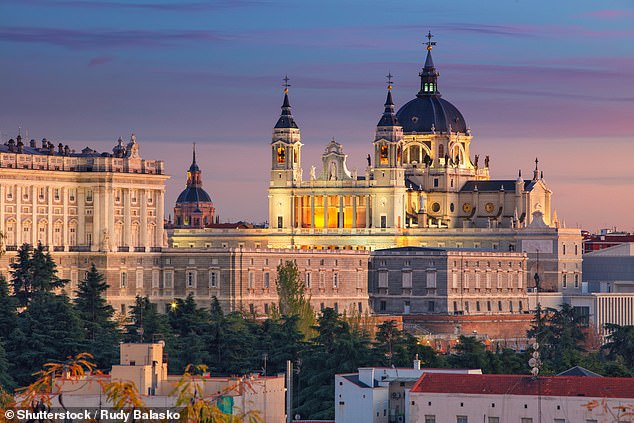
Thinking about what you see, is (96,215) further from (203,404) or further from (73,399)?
(203,404)

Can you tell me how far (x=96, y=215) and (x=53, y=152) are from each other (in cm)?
651

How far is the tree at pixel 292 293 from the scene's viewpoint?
161125 mm

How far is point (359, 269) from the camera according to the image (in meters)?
188

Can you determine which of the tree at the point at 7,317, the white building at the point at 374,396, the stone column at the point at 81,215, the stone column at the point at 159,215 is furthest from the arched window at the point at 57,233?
the white building at the point at 374,396

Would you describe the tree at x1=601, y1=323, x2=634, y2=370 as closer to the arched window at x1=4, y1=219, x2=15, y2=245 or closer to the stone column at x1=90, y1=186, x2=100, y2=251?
the stone column at x1=90, y1=186, x2=100, y2=251

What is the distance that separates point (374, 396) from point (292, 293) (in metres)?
74.8

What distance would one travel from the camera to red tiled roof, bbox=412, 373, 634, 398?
8769cm

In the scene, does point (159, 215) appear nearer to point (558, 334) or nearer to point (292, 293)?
point (292, 293)

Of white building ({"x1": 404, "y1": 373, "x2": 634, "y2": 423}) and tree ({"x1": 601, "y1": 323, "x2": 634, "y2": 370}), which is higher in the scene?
tree ({"x1": 601, "y1": 323, "x2": 634, "y2": 370})

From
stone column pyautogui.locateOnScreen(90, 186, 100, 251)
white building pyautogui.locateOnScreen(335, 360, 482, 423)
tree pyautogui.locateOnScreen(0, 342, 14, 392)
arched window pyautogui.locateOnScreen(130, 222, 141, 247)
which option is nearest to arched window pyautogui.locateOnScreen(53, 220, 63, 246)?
stone column pyautogui.locateOnScreen(90, 186, 100, 251)

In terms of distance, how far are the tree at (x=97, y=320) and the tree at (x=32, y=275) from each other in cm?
206

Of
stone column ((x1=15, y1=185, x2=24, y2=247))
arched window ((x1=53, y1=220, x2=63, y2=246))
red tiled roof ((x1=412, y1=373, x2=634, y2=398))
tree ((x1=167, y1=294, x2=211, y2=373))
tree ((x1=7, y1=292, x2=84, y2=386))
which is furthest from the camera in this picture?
arched window ((x1=53, y1=220, x2=63, y2=246))

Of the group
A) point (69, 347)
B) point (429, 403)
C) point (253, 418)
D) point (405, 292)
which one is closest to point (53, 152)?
point (405, 292)

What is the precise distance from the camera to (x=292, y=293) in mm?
168375
